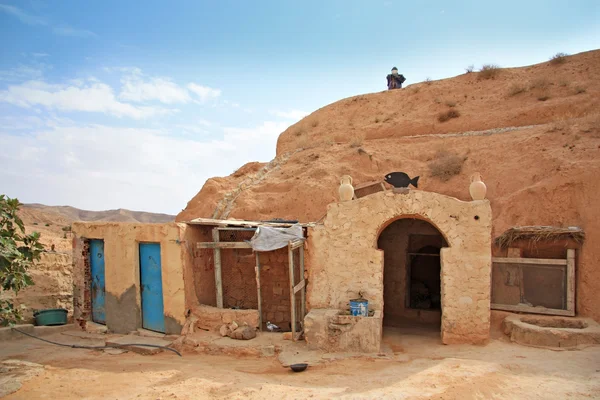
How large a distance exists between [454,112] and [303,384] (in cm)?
1709

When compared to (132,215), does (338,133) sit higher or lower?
higher

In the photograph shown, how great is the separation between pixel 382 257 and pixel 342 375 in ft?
9.27

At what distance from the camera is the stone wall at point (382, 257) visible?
28.1 ft

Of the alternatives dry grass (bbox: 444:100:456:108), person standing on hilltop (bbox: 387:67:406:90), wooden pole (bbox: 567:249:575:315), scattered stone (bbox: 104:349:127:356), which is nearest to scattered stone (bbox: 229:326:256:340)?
scattered stone (bbox: 104:349:127:356)

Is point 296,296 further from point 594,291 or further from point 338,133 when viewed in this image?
point 338,133

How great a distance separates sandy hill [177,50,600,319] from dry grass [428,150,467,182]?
0.03 m

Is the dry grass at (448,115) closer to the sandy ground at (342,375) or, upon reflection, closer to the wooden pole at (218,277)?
the sandy ground at (342,375)

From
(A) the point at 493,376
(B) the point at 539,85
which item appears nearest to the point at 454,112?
(B) the point at 539,85

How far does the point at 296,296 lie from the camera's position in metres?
9.96

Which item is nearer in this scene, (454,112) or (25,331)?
(25,331)

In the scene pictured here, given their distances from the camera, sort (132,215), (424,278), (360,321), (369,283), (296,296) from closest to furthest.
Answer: (360,321) < (369,283) < (296,296) < (424,278) < (132,215)

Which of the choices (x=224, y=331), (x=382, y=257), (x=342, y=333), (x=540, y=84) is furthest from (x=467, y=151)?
(x=224, y=331)

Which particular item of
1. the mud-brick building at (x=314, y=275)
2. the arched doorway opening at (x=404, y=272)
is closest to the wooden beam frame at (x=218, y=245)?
the mud-brick building at (x=314, y=275)

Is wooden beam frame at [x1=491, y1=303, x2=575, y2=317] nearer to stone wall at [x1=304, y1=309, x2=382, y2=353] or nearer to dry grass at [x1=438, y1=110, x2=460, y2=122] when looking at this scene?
stone wall at [x1=304, y1=309, x2=382, y2=353]
